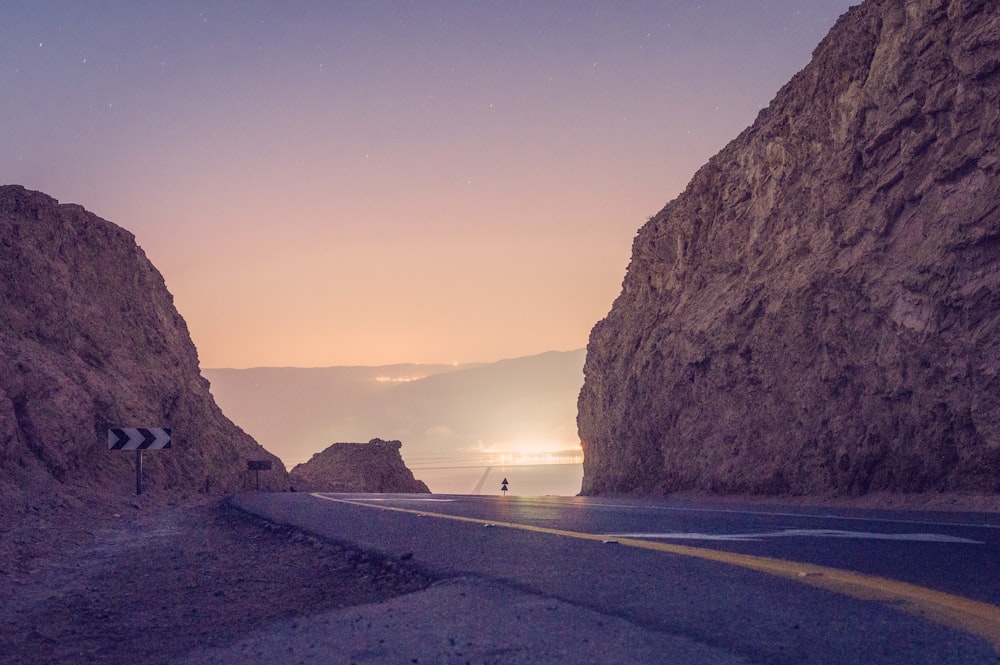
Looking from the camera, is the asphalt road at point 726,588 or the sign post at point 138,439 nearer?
the asphalt road at point 726,588

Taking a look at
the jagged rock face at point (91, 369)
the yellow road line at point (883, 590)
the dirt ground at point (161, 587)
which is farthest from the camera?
the jagged rock face at point (91, 369)

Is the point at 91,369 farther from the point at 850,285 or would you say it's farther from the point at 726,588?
the point at 726,588

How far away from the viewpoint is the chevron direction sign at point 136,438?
806 inches

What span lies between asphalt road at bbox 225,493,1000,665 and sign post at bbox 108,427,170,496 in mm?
13641

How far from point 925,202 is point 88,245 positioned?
27.9 metres

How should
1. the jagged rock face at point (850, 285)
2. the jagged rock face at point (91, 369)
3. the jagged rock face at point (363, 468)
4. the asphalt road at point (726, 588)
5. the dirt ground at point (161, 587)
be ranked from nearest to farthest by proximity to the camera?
the asphalt road at point (726, 588)
the dirt ground at point (161, 587)
the jagged rock face at point (850, 285)
the jagged rock face at point (91, 369)
the jagged rock face at point (363, 468)

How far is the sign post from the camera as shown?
20.5 meters

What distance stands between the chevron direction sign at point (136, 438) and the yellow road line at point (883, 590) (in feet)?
57.0

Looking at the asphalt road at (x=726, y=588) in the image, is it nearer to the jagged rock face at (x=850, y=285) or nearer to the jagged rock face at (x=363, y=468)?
the jagged rock face at (x=850, y=285)

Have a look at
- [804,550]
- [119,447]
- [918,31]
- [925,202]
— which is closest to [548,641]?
[804,550]

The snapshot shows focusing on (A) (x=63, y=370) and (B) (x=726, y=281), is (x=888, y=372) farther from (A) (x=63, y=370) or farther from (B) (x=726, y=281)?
(A) (x=63, y=370)

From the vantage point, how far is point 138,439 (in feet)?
68.7

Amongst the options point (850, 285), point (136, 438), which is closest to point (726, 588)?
point (850, 285)

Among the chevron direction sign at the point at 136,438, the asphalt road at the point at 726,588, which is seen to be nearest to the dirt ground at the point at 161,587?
the asphalt road at the point at 726,588
